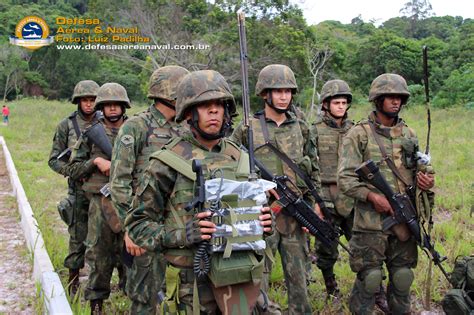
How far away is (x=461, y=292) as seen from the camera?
11.5 feet

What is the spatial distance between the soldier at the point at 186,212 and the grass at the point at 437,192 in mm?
1526

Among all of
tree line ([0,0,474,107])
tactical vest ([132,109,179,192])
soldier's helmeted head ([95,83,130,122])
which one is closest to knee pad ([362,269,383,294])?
tactical vest ([132,109,179,192])

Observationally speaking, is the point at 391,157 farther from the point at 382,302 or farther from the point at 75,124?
the point at 75,124

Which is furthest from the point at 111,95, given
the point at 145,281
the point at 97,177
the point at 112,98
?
the point at 145,281

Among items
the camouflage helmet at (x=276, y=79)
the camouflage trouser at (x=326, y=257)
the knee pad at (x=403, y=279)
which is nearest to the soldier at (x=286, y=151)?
the camouflage helmet at (x=276, y=79)

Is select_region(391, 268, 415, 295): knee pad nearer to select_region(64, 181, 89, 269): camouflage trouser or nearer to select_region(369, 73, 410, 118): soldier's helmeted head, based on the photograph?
select_region(369, 73, 410, 118): soldier's helmeted head

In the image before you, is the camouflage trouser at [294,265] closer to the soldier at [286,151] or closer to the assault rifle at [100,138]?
the soldier at [286,151]

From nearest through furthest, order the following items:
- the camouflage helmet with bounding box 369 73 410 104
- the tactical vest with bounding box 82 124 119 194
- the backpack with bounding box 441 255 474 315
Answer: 1. the backpack with bounding box 441 255 474 315
2. the camouflage helmet with bounding box 369 73 410 104
3. the tactical vest with bounding box 82 124 119 194

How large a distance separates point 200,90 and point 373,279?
7.31 feet

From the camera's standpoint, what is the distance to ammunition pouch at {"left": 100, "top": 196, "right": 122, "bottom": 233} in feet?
13.8

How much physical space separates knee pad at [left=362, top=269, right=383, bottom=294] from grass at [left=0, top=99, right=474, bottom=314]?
0.63m

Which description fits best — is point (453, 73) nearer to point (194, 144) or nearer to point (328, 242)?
point (328, 242)

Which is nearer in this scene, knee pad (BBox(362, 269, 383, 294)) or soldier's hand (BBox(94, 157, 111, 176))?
knee pad (BBox(362, 269, 383, 294))

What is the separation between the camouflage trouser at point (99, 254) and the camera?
4219 mm
